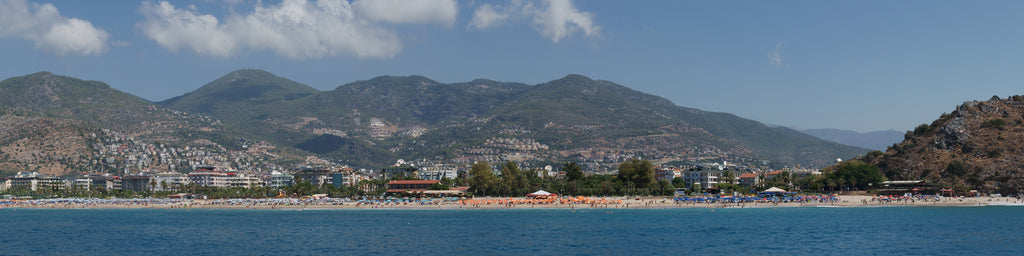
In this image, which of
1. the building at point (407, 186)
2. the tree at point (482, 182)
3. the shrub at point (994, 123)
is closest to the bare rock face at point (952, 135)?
the shrub at point (994, 123)

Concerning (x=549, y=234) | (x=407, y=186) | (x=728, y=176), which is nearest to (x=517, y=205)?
(x=407, y=186)

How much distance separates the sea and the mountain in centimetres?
2126

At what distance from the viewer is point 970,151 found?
456 feet

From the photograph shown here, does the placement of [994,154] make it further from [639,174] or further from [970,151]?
[639,174]

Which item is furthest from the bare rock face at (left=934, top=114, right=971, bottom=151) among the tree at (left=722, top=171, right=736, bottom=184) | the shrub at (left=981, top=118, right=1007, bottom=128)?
the tree at (left=722, top=171, right=736, bottom=184)

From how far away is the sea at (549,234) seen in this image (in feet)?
209

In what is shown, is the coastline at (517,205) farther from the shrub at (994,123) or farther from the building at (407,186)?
the shrub at (994,123)

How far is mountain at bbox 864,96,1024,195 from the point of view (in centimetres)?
13100

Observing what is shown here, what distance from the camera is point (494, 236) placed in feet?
246

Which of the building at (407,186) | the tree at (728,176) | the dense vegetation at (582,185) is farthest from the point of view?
the tree at (728,176)

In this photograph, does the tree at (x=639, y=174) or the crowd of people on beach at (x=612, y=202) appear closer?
the crowd of people on beach at (x=612, y=202)

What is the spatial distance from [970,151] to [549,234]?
9536cm

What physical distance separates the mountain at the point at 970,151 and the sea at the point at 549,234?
69.8ft

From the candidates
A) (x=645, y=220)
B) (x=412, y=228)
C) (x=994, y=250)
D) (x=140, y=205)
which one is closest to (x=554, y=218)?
(x=645, y=220)
